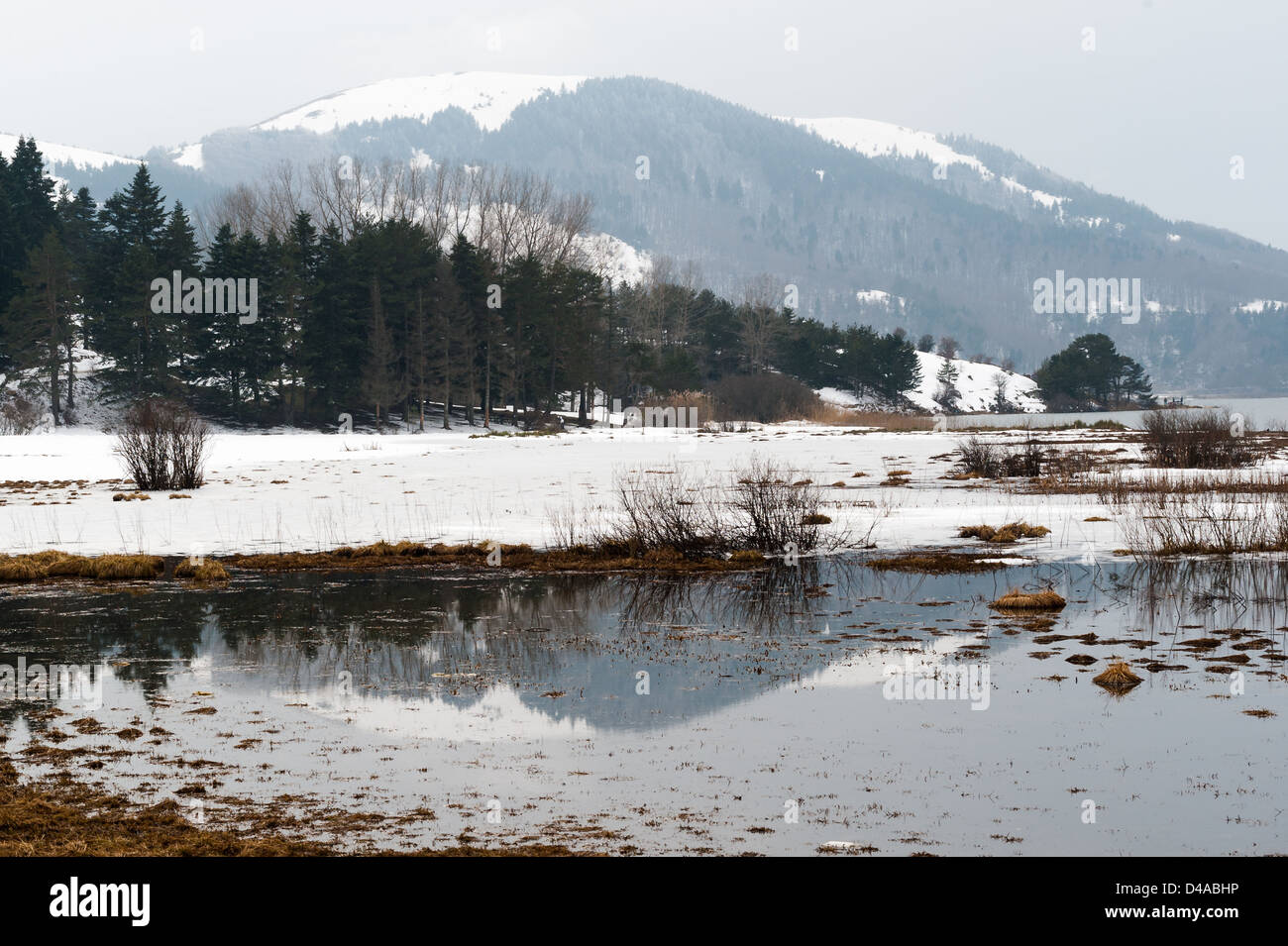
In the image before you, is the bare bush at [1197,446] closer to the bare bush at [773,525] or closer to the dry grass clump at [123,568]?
the bare bush at [773,525]

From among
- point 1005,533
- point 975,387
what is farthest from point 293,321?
point 975,387

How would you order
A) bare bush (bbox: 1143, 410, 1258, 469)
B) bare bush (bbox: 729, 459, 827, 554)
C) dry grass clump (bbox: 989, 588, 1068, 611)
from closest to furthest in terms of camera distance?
1. dry grass clump (bbox: 989, 588, 1068, 611)
2. bare bush (bbox: 729, 459, 827, 554)
3. bare bush (bbox: 1143, 410, 1258, 469)

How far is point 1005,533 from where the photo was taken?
2078 cm

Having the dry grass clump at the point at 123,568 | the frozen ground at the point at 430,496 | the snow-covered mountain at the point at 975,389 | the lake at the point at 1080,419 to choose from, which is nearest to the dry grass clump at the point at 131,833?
the dry grass clump at the point at 123,568

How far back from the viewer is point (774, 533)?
1988cm

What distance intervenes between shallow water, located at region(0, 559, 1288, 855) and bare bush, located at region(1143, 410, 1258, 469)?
18.4 m

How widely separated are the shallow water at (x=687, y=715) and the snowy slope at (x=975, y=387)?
10493 centimetres

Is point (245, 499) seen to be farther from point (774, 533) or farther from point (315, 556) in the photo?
point (774, 533)

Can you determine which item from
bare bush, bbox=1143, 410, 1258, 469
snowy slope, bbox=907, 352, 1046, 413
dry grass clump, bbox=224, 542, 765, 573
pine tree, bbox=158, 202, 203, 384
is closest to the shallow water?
dry grass clump, bbox=224, 542, 765, 573

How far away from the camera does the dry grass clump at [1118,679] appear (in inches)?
421

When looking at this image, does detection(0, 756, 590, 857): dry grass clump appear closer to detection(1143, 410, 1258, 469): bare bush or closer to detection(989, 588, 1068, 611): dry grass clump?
detection(989, 588, 1068, 611): dry grass clump

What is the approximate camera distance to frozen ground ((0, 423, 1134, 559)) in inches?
846
